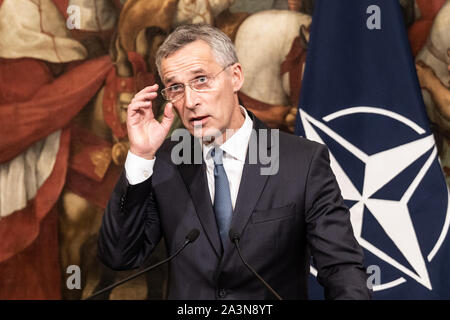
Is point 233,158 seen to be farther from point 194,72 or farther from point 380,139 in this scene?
point 380,139

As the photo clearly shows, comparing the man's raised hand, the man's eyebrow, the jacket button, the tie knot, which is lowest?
the jacket button

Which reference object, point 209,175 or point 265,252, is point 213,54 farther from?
point 265,252

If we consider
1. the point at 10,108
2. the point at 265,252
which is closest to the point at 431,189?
the point at 265,252

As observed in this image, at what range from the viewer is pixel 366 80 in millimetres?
3000

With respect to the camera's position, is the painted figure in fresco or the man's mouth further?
the painted figure in fresco

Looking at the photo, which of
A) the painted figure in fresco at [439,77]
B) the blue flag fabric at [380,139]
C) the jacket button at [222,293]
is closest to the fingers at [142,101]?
the jacket button at [222,293]

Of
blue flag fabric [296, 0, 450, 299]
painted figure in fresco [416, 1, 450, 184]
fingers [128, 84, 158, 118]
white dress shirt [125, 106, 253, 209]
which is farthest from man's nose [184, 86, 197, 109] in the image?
painted figure in fresco [416, 1, 450, 184]

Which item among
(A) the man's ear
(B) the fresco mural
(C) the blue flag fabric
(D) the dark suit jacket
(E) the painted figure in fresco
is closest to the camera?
(D) the dark suit jacket

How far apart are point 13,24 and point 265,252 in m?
2.28

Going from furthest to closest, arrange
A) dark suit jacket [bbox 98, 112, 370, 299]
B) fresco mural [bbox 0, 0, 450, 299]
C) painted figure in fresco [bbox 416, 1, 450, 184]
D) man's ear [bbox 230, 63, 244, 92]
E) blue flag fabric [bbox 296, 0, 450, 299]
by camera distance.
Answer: fresco mural [bbox 0, 0, 450, 299] < painted figure in fresco [bbox 416, 1, 450, 184] < blue flag fabric [bbox 296, 0, 450, 299] < man's ear [bbox 230, 63, 244, 92] < dark suit jacket [bbox 98, 112, 370, 299]

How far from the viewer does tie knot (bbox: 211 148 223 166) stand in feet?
6.87

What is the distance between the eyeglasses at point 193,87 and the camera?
2048 mm

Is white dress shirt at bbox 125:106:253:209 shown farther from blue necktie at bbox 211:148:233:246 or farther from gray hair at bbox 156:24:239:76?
gray hair at bbox 156:24:239:76

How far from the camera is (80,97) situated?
3.32 meters
